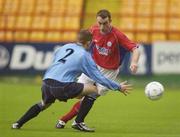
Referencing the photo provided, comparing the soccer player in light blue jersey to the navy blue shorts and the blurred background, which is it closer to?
the navy blue shorts

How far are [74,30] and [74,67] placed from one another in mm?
13567

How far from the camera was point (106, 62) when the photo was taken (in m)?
11.8

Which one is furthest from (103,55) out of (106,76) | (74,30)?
(74,30)

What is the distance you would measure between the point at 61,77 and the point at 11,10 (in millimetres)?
15429

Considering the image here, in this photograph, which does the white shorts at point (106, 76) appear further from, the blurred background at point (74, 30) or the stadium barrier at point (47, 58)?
the blurred background at point (74, 30)

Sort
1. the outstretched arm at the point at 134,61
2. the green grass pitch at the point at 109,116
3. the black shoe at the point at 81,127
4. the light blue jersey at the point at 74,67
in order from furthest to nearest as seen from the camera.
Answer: the black shoe at the point at 81,127
the green grass pitch at the point at 109,116
the outstretched arm at the point at 134,61
the light blue jersey at the point at 74,67

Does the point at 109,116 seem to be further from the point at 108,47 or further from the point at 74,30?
the point at 74,30

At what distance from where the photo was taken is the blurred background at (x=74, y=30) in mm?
21672

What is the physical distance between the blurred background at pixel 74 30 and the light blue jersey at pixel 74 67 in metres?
11.0

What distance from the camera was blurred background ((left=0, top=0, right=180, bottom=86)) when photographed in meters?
21.7

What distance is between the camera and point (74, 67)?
10.6m

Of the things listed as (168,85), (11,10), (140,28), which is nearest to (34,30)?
(11,10)

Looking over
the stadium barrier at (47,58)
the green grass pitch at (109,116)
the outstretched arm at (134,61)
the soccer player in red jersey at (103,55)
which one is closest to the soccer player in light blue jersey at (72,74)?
the outstretched arm at (134,61)

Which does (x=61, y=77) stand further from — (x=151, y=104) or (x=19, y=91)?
(x=19, y=91)
